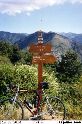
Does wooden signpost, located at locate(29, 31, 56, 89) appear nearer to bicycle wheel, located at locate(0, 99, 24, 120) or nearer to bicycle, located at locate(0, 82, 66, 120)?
bicycle, located at locate(0, 82, 66, 120)

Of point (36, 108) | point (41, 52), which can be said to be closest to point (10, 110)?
point (36, 108)

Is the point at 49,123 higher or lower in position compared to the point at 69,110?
higher

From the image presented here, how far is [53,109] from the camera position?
344 inches

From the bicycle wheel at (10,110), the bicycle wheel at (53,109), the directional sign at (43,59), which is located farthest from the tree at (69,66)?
the bicycle wheel at (10,110)

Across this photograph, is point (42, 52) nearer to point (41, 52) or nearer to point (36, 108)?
point (41, 52)

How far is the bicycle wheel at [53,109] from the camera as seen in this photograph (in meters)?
8.20

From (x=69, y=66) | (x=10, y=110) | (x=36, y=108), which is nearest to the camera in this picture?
(x=10, y=110)

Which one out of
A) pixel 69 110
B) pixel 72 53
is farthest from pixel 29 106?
pixel 72 53

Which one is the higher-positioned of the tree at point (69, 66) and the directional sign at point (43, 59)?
the directional sign at point (43, 59)

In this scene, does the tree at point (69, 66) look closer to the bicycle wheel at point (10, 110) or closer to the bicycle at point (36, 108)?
the bicycle at point (36, 108)

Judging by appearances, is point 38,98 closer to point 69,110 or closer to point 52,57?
point 52,57

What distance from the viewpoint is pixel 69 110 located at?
10.1 meters

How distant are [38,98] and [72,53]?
31.9 meters

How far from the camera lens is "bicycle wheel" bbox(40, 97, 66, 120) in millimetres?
8195
